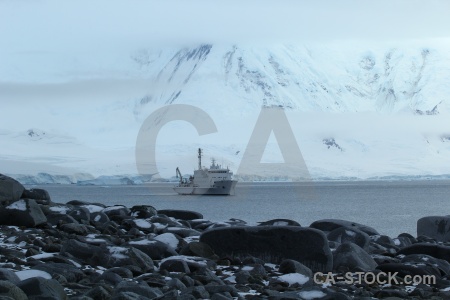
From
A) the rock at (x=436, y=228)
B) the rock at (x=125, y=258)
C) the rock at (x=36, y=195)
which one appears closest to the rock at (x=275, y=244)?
the rock at (x=125, y=258)

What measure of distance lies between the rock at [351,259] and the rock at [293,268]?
98cm

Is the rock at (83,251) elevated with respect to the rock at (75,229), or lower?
lower

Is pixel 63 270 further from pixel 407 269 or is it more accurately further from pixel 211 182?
pixel 211 182

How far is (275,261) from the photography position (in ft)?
46.7

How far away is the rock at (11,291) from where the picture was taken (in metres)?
9.32

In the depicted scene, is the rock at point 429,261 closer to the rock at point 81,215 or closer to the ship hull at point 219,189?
the rock at point 81,215

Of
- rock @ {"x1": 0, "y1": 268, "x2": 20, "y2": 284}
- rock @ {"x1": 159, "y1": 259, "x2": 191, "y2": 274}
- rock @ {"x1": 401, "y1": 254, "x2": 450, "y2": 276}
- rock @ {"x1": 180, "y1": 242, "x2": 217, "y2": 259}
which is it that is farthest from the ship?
rock @ {"x1": 0, "y1": 268, "x2": 20, "y2": 284}

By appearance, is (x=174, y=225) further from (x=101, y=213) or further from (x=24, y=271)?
(x=24, y=271)

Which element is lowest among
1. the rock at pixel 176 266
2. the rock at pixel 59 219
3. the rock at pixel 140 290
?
the rock at pixel 140 290

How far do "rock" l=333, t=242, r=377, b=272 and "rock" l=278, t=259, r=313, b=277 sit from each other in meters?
0.98

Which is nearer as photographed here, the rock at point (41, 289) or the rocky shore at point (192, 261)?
the rock at point (41, 289)

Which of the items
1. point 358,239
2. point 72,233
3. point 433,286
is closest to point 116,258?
point 72,233

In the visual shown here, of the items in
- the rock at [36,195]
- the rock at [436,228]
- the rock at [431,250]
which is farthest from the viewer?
the rock at [436,228]

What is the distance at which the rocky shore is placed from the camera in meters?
10.9
